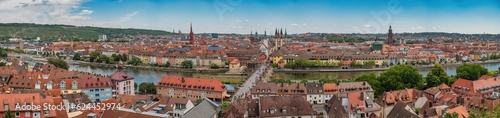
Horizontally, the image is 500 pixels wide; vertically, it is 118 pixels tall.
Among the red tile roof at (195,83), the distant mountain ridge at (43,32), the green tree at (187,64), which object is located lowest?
the green tree at (187,64)

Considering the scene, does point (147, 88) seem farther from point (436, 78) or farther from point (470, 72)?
point (470, 72)

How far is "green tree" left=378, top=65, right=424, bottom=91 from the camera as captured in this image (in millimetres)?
17188

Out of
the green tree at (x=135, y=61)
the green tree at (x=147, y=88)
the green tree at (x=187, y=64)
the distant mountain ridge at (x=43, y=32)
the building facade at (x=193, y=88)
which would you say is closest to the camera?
the building facade at (x=193, y=88)

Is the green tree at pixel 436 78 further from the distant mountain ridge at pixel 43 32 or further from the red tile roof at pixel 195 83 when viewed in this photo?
the distant mountain ridge at pixel 43 32

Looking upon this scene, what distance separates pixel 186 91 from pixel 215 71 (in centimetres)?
1564

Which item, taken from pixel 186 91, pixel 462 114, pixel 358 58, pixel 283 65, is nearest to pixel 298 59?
pixel 283 65

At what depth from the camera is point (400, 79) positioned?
1758 centimetres

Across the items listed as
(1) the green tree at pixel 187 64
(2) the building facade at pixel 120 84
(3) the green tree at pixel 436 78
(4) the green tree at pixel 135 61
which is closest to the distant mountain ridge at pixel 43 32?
(4) the green tree at pixel 135 61

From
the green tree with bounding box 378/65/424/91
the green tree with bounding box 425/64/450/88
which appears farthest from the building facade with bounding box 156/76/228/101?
the green tree with bounding box 425/64/450/88

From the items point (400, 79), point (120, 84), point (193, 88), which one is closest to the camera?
point (120, 84)

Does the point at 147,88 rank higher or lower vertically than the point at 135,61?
higher

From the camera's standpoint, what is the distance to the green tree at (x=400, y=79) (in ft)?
56.4

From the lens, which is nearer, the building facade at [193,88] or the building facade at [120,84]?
the building facade at [120,84]

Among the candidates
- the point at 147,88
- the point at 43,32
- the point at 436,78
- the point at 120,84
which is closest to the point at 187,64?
the point at 147,88
